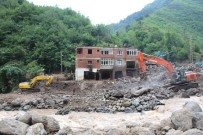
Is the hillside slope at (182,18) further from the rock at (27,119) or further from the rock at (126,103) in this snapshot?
the rock at (27,119)

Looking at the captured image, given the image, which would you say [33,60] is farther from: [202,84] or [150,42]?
[150,42]

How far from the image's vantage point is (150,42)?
94812 mm

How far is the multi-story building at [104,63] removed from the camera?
55375mm

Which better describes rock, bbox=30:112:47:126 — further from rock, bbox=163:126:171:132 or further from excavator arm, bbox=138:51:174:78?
excavator arm, bbox=138:51:174:78

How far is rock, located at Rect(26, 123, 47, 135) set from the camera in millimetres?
19145

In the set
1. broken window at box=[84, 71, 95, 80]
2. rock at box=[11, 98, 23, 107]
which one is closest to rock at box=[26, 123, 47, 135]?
rock at box=[11, 98, 23, 107]

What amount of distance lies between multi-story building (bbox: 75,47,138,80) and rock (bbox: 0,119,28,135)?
34.9m

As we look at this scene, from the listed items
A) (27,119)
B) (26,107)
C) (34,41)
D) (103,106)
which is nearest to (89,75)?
(34,41)

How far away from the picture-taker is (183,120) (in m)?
18.8

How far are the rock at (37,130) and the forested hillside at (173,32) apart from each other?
6446 cm

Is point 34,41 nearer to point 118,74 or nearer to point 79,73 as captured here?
point 79,73

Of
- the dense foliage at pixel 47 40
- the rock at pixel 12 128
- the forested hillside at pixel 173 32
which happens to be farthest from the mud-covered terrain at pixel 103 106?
the forested hillside at pixel 173 32

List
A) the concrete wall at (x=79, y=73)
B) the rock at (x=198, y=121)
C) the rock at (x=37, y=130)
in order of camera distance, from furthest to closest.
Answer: the concrete wall at (x=79, y=73)
the rock at (x=37, y=130)
the rock at (x=198, y=121)

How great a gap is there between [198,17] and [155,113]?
121m
